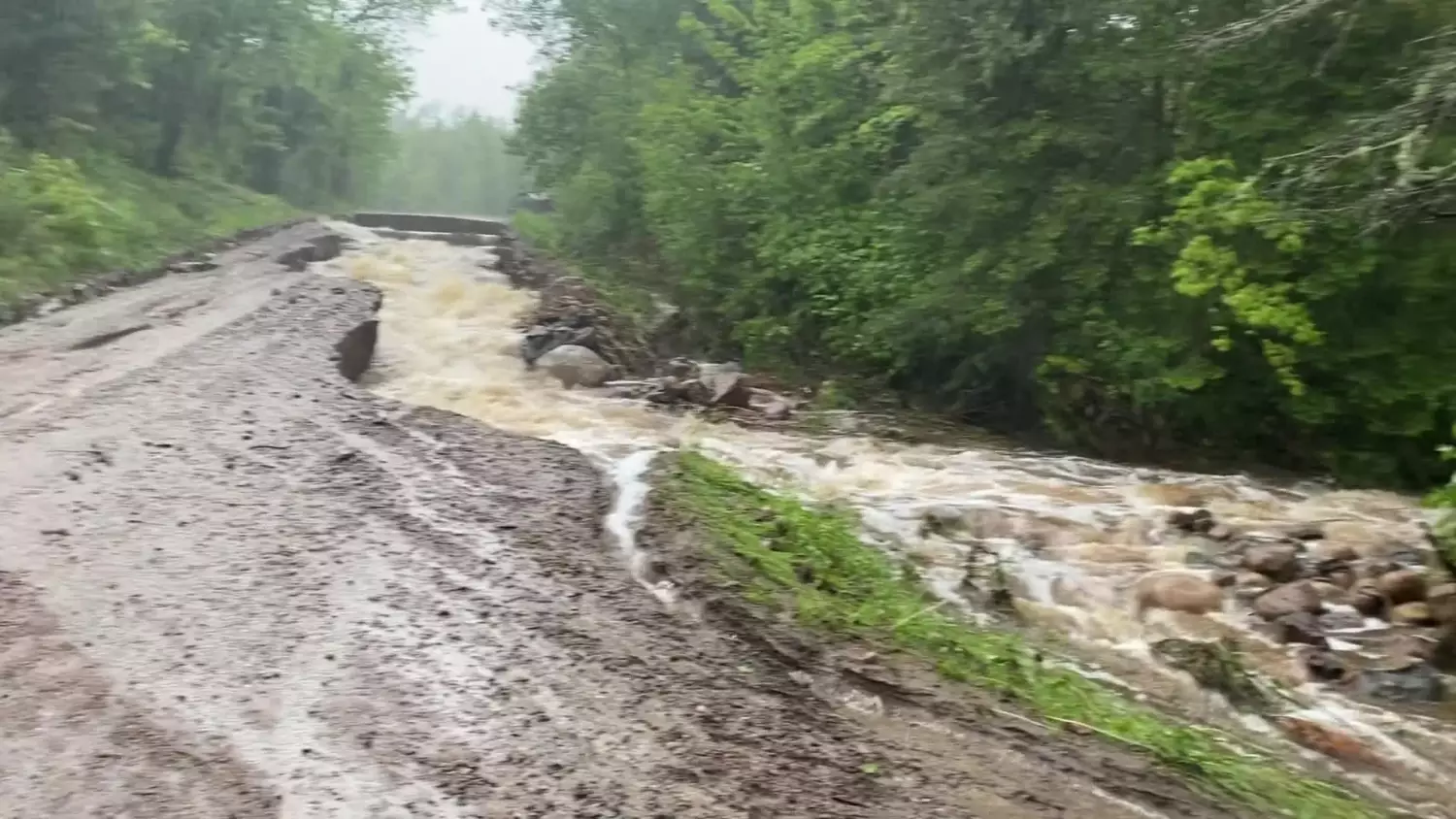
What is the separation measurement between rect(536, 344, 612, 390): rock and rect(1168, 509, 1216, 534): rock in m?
6.88

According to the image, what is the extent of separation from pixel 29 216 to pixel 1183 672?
16359 millimetres

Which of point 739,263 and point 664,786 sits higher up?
point 739,263

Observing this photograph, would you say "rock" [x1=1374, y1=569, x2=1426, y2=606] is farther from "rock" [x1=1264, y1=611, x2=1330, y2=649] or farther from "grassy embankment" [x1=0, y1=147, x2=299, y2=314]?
"grassy embankment" [x1=0, y1=147, x2=299, y2=314]

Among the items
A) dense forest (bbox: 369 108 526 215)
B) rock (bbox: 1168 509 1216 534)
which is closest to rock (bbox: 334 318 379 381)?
rock (bbox: 1168 509 1216 534)

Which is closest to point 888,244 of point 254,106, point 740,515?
point 740,515

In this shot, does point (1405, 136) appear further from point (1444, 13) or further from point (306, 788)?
point (306, 788)

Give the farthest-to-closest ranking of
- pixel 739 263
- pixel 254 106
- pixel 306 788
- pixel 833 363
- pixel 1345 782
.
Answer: pixel 254 106, pixel 739 263, pixel 833 363, pixel 1345 782, pixel 306 788

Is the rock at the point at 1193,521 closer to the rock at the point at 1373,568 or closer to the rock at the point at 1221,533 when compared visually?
the rock at the point at 1221,533

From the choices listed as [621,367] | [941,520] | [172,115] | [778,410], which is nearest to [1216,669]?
[941,520]

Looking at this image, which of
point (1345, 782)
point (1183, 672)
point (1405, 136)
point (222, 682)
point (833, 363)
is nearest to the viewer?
point (222, 682)

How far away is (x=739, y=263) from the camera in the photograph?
1577cm

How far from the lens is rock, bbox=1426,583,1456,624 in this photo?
6805 millimetres

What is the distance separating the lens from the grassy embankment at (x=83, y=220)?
1514 cm

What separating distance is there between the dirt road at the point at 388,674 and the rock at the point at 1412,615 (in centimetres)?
349
